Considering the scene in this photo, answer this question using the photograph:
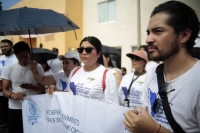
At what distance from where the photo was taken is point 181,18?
148cm

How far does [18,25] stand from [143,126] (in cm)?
210

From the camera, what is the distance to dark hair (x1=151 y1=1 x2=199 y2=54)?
1.47 meters

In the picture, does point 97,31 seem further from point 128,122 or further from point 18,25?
point 128,122

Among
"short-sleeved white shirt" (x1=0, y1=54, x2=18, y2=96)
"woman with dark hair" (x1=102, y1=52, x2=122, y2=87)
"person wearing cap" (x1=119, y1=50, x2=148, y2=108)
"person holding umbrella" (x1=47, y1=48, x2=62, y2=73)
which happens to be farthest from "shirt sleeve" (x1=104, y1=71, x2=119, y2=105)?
"person holding umbrella" (x1=47, y1=48, x2=62, y2=73)

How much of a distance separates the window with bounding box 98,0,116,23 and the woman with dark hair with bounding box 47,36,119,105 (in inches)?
437

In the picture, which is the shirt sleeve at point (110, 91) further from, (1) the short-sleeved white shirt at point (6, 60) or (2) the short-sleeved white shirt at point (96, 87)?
(1) the short-sleeved white shirt at point (6, 60)

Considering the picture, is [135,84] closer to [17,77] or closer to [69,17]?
[17,77]

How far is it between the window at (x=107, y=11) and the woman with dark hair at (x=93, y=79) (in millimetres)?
11110

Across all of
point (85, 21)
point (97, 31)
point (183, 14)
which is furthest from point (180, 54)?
point (85, 21)

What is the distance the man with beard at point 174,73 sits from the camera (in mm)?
1339

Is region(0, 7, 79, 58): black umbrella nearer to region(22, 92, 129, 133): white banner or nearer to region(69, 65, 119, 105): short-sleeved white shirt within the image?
region(69, 65, 119, 105): short-sleeved white shirt

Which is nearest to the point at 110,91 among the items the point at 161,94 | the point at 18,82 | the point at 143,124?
the point at 161,94

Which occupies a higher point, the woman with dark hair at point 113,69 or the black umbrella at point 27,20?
the black umbrella at point 27,20

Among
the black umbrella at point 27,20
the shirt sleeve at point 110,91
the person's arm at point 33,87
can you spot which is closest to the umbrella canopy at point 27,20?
the black umbrella at point 27,20
